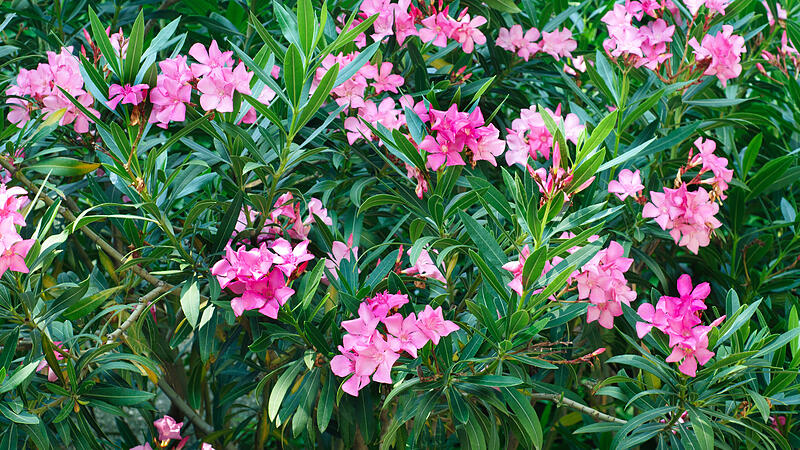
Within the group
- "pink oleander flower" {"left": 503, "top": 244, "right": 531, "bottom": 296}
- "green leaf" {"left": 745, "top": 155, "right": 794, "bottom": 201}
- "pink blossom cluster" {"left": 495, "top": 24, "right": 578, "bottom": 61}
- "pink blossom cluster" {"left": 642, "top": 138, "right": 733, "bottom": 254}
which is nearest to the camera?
"pink oleander flower" {"left": 503, "top": 244, "right": 531, "bottom": 296}

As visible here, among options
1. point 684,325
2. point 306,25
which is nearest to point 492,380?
point 684,325

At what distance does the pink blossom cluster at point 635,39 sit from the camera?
5.43 ft

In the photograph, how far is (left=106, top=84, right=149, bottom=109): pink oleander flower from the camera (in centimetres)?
128

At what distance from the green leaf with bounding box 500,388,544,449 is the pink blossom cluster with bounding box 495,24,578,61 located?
87 centimetres

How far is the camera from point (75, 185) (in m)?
1.62

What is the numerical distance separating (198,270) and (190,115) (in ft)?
0.93

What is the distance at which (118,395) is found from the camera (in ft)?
4.53

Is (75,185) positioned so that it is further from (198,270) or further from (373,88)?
(373,88)

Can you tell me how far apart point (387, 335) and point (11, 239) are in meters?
0.58

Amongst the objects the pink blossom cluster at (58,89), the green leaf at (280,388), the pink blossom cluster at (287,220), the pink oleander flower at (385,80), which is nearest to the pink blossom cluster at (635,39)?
the pink oleander flower at (385,80)

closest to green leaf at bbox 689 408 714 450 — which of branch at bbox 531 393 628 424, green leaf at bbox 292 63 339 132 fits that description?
branch at bbox 531 393 628 424

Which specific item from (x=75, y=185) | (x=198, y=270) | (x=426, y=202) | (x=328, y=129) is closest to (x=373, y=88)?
(x=328, y=129)

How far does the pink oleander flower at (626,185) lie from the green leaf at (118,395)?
36.8 inches

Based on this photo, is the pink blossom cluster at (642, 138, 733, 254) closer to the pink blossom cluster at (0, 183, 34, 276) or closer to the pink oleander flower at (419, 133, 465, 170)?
the pink oleander flower at (419, 133, 465, 170)
